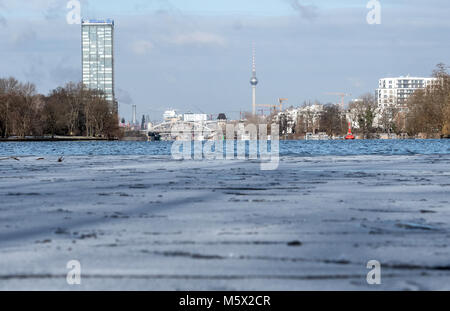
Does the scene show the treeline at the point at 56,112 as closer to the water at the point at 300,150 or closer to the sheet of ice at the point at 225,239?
the water at the point at 300,150

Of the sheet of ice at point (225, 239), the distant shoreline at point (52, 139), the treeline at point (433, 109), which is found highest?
the treeline at point (433, 109)

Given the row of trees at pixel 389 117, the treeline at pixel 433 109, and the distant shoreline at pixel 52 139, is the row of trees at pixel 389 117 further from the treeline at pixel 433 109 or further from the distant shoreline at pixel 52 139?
the distant shoreline at pixel 52 139

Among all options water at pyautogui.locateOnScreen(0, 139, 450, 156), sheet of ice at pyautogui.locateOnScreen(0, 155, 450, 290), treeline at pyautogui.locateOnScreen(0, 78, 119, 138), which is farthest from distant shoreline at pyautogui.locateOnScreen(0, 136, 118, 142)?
sheet of ice at pyautogui.locateOnScreen(0, 155, 450, 290)

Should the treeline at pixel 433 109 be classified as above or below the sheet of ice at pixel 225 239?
above

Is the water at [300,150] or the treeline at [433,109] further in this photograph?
the treeline at [433,109]

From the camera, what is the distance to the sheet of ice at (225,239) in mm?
3596

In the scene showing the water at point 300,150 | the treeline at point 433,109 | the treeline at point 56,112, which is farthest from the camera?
the treeline at point 56,112

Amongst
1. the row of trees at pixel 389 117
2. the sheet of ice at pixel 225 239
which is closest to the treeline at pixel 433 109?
the row of trees at pixel 389 117

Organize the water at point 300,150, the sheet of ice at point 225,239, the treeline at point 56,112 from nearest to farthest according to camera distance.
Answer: the sheet of ice at point 225,239 < the water at point 300,150 < the treeline at point 56,112

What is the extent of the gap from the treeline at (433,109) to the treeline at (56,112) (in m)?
58.8

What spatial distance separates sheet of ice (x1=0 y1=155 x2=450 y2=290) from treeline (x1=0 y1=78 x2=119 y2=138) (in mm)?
94293

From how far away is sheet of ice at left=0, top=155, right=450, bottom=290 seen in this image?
3.60m

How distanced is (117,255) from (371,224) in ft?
8.26
